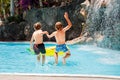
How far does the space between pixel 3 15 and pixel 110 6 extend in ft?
39.4

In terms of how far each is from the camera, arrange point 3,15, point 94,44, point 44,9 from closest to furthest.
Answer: point 94,44 → point 44,9 → point 3,15

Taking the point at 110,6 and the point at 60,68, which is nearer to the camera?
the point at 60,68

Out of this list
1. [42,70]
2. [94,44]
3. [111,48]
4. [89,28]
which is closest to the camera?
[42,70]

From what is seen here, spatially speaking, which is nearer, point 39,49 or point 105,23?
point 39,49

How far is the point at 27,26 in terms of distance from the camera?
2562 cm

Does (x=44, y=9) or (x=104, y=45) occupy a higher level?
(x=44, y=9)

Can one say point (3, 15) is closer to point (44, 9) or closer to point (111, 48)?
point (44, 9)

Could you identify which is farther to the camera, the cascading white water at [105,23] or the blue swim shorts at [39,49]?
the cascading white water at [105,23]

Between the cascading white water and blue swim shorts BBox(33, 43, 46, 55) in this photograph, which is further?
the cascading white water

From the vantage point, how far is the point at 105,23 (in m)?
21.6

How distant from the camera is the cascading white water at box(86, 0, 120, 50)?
65.9 ft

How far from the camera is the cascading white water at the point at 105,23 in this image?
65.9 ft

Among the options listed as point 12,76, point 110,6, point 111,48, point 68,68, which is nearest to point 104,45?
point 111,48

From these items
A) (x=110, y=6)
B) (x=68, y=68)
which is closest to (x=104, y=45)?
(x=110, y=6)
